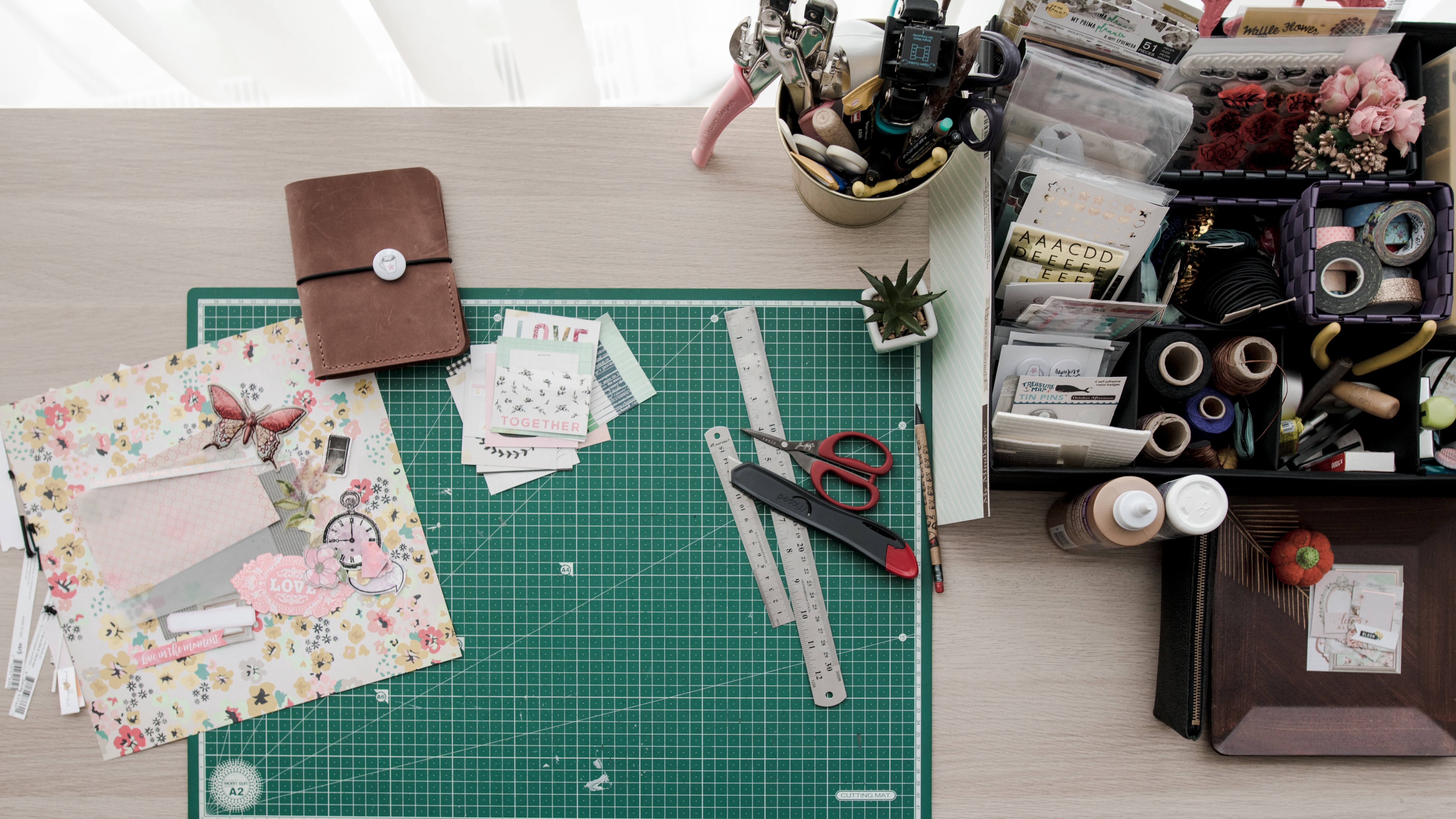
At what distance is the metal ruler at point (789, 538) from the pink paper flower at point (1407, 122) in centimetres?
89

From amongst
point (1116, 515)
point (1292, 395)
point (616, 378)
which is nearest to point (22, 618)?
point (616, 378)

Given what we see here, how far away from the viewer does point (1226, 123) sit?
41.3 inches

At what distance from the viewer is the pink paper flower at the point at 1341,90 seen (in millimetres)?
1000

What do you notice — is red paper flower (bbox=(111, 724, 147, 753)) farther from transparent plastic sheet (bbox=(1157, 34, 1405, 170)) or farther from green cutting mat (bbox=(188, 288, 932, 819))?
transparent plastic sheet (bbox=(1157, 34, 1405, 170))

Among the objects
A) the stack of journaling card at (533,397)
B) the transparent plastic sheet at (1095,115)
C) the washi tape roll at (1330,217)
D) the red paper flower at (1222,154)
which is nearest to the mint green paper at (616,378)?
the stack of journaling card at (533,397)

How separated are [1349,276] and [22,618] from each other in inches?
76.8

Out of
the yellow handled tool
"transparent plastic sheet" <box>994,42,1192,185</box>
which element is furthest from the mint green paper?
"transparent plastic sheet" <box>994,42,1192,185</box>

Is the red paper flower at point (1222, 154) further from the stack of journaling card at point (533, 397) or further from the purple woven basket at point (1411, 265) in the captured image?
the stack of journaling card at point (533, 397)

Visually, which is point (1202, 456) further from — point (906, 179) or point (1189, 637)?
point (906, 179)

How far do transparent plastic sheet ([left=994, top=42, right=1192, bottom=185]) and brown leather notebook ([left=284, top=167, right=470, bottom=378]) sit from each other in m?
0.84

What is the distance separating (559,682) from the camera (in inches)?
44.0

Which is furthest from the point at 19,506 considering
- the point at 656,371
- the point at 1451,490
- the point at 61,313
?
the point at 1451,490

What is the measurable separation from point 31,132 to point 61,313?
270mm

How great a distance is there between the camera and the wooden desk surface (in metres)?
1.11
